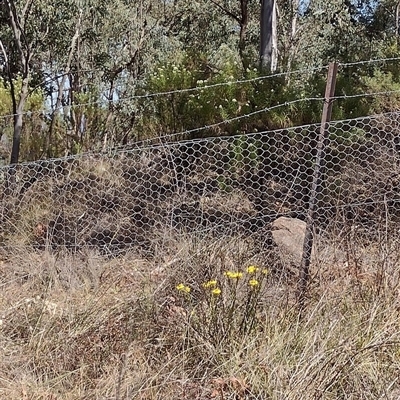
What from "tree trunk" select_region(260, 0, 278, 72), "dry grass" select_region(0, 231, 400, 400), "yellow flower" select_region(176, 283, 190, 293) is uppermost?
"tree trunk" select_region(260, 0, 278, 72)

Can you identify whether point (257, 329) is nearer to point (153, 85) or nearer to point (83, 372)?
point (83, 372)

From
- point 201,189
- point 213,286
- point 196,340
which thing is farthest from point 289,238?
point 196,340

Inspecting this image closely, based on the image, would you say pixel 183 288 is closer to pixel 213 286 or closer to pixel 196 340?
pixel 213 286

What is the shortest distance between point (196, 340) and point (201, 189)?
2.24 meters

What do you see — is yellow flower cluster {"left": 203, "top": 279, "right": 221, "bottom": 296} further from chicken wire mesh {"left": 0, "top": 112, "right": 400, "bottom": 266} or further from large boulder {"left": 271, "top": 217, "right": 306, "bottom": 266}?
chicken wire mesh {"left": 0, "top": 112, "right": 400, "bottom": 266}

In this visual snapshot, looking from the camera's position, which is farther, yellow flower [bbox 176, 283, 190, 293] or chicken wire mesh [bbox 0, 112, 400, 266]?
chicken wire mesh [bbox 0, 112, 400, 266]

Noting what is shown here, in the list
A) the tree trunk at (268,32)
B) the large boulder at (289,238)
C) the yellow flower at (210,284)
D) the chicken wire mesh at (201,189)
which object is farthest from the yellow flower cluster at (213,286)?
the tree trunk at (268,32)

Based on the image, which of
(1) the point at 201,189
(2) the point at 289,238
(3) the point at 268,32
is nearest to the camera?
(2) the point at 289,238

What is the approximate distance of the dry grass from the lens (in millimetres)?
2408

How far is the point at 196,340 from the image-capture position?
8.82ft

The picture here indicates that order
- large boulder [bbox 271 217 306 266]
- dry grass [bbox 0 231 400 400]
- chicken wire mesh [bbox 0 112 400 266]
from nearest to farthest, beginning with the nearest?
dry grass [bbox 0 231 400 400], large boulder [bbox 271 217 306 266], chicken wire mesh [bbox 0 112 400 266]

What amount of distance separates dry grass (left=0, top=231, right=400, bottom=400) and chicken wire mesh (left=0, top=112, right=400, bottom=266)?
32.7 inches

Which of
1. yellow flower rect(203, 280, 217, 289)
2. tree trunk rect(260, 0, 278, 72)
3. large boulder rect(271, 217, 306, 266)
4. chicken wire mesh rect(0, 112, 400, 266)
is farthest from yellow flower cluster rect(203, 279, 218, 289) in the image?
tree trunk rect(260, 0, 278, 72)

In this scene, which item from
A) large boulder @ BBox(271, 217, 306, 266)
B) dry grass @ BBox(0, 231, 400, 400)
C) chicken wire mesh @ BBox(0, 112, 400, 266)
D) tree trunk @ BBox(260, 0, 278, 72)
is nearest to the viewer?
dry grass @ BBox(0, 231, 400, 400)
